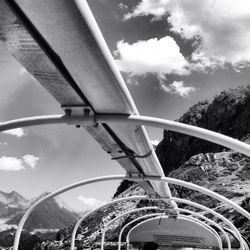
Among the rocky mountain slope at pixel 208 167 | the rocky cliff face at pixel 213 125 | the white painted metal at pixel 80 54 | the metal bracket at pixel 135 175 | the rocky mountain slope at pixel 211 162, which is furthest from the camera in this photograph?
the rocky cliff face at pixel 213 125

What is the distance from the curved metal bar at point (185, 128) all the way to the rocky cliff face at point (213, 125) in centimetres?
8721

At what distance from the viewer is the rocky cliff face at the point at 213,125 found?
93.4 metres

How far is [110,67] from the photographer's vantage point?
11.9 ft

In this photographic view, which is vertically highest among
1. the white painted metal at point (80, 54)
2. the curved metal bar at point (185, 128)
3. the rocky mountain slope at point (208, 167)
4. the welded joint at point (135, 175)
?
the rocky mountain slope at point (208, 167)

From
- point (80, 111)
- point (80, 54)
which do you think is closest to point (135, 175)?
point (80, 111)

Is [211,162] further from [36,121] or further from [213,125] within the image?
[36,121]

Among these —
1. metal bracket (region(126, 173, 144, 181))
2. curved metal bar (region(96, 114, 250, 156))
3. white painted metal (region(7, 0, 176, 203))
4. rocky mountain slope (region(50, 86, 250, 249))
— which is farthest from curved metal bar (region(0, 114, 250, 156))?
rocky mountain slope (region(50, 86, 250, 249))

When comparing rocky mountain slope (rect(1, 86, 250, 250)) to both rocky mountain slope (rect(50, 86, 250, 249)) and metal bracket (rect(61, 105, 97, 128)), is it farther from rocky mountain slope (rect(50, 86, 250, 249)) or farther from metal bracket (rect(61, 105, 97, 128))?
metal bracket (rect(61, 105, 97, 128))

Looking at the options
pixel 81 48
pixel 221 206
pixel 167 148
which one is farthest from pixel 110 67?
pixel 167 148

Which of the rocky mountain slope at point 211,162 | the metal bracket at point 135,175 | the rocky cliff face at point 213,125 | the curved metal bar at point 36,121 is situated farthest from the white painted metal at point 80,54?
the rocky cliff face at point 213,125

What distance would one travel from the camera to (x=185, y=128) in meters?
4.29

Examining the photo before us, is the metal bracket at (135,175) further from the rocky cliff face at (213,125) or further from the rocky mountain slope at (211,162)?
the rocky cliff face at (213,125)

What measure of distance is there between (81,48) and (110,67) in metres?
0.39

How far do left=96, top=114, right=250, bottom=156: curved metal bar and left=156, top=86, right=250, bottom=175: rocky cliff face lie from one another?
3433 inches
